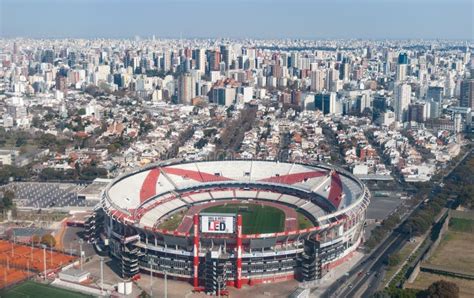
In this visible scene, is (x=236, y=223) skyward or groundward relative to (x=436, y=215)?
skyward

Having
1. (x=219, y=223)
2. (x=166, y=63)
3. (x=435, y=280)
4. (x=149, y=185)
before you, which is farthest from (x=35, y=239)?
(x=166, y=63)

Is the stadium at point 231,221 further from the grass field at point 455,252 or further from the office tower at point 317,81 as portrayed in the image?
the office tower at point 317,81

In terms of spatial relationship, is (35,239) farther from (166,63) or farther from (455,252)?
(166,63)

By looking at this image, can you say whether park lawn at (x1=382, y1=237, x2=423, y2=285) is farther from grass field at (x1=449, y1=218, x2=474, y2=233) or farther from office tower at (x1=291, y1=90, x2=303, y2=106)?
office tower at (x1=291, y1=90, x2=303, y2=106)

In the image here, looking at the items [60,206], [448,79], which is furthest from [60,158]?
[448,79]

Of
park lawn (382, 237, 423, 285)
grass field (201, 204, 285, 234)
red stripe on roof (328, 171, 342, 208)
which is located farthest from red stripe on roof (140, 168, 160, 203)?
park lawn (382, 237, 423, 285)

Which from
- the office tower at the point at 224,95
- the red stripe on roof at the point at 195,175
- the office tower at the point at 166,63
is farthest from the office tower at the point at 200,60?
the red stripe on roof at the point at 195,175

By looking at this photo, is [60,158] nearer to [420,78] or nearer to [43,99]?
[43,99]
